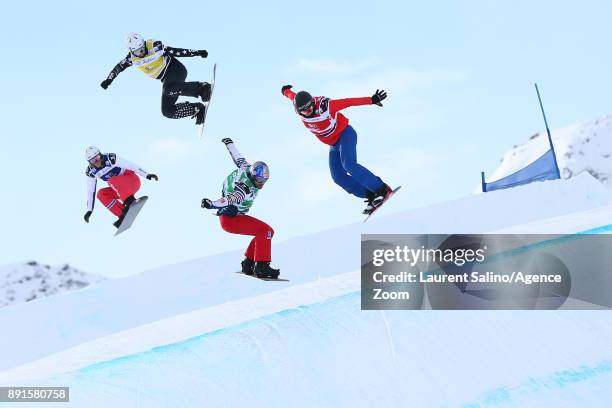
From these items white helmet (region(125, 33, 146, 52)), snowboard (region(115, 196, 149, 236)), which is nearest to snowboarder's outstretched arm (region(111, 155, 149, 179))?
snowboard (region(115, 196, 149, 236))

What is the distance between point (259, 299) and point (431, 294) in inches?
78.8

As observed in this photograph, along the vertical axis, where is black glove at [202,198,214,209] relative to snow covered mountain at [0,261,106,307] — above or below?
above

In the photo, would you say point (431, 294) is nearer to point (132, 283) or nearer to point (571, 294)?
point (571, 294)

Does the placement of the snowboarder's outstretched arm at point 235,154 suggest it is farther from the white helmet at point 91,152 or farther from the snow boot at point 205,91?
the white helmet at point 91,152

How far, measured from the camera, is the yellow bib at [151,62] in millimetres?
10938

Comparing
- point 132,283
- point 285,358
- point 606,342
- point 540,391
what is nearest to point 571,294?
point 606,342

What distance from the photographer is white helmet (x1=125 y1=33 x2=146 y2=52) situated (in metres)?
10.9

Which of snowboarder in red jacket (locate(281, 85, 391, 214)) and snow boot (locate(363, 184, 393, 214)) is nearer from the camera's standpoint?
snowboarder in red jacket (locate(281, 85, 391, 214))

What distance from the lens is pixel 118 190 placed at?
11.4 meters

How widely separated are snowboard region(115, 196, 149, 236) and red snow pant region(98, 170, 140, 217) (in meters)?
0.12

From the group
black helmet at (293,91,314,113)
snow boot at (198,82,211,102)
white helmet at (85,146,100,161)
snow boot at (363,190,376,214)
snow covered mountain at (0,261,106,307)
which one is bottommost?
A: snow covered mountain at (0,261,106,307)

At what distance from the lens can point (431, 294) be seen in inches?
361

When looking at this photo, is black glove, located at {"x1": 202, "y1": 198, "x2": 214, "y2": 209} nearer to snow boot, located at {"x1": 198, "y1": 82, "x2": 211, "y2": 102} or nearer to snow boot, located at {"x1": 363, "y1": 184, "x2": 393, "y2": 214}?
snow boot, located at {"x1": 363, "y1": 184, "x2": 393, "y2": 214}

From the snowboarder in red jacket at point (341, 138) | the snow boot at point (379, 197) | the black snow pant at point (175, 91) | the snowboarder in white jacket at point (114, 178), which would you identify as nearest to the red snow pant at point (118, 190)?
the snowboarder in white jacket at point (114, 178)
